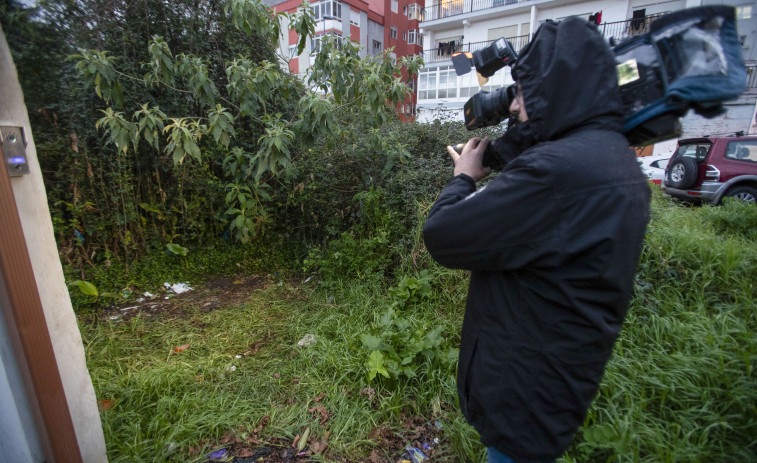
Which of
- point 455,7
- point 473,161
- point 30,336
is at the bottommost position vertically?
point 30,336

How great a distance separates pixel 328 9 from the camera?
22.4 m

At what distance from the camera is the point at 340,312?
12.2 feet

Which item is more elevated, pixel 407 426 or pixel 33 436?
pixel 33 436

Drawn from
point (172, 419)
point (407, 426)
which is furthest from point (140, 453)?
point (407, 426)

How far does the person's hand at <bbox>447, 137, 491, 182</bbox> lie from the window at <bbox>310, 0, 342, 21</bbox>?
80.8 feet

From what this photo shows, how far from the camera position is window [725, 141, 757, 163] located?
6.96 metres

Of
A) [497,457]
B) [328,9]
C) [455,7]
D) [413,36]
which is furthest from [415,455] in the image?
[413,36]

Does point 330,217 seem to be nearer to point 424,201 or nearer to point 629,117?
point 424,201

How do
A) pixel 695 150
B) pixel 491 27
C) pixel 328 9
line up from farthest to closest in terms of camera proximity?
pixel 328 9, pixel 491 27, pixel 695 150

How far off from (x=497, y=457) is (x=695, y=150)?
30.8ft

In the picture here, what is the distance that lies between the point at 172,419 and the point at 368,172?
3.24 meters

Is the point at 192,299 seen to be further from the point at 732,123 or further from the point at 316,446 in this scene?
the point at 732,123

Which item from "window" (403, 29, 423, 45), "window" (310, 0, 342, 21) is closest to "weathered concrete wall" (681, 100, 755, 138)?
"window" (310, 0, 342, 21)

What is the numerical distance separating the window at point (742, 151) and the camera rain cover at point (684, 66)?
8.69m
